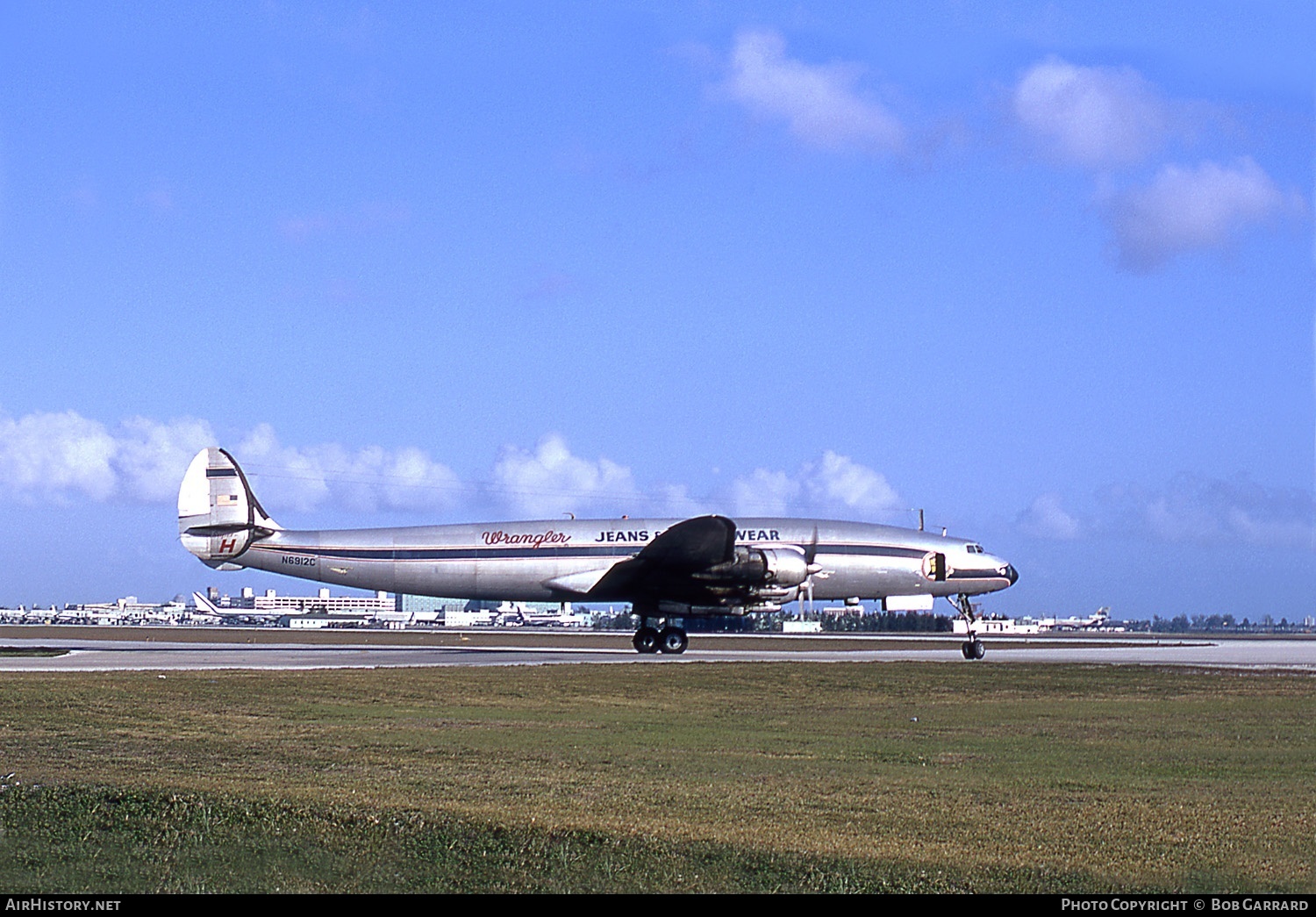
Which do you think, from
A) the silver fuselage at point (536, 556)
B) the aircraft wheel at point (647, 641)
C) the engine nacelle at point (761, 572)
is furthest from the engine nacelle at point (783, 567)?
the aircraft wheel at point (647, 641)

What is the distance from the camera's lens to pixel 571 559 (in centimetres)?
4662

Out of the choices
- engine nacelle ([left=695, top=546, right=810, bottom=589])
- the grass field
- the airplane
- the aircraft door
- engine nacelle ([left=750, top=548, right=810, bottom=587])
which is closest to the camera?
the grass field

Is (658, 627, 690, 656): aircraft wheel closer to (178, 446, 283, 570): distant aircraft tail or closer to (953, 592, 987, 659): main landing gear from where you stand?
(953, 592, 987, 659): main landing gear

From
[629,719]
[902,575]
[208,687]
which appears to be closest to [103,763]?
[629,719]

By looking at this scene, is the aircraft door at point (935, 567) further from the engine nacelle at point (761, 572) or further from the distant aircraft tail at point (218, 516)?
the distant aircraft tail at point (218, 516)

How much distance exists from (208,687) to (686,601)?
21094 millimetres

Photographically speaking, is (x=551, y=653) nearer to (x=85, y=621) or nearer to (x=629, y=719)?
(x=629, y=719)

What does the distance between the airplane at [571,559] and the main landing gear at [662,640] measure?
4cm

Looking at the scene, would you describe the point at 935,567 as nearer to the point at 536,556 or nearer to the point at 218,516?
the point at 536,556

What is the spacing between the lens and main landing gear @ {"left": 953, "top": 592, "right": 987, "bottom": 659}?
45.9 metres

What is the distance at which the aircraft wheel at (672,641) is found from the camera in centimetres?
4681

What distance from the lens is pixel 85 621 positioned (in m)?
177

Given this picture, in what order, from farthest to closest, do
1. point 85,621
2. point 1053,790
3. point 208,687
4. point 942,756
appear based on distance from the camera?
point 85,621 < point 208,687 < point 942,756 < point 1053,790

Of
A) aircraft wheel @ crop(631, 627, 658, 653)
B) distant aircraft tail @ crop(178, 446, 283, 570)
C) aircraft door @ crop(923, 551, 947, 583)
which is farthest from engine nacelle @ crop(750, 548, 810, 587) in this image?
distant aircraft tail @ crop(178, 446, 283, 570)
